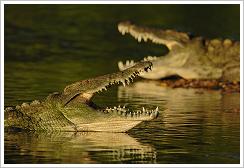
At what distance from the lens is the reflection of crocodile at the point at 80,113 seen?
1340 cm

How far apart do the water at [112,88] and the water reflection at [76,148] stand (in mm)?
12

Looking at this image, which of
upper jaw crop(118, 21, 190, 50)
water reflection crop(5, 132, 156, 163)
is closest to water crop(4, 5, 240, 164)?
water reflection crop(5, 132, 156, 163)

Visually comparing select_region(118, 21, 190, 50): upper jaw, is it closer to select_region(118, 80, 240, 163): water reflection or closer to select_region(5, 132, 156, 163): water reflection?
select_region(118, 80, 240, 163): water reflection

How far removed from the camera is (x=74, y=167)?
36.4 feet

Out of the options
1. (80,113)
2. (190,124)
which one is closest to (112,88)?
(190,124)

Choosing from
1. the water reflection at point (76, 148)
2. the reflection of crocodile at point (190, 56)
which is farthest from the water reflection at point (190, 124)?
the reflection of crocodile at point (190, 56)

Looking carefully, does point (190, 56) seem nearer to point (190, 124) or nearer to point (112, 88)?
point (112, 88)

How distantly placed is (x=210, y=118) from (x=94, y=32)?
562 inches

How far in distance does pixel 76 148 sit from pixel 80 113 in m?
1.21

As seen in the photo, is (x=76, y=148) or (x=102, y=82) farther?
(x=102, y=82)

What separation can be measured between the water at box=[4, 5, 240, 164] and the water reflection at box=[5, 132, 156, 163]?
12 mm

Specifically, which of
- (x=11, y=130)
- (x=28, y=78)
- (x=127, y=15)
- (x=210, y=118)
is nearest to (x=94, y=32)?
(x=127, y=15)

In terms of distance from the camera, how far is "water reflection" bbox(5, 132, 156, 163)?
11.6 m

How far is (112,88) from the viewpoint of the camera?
788 inches
